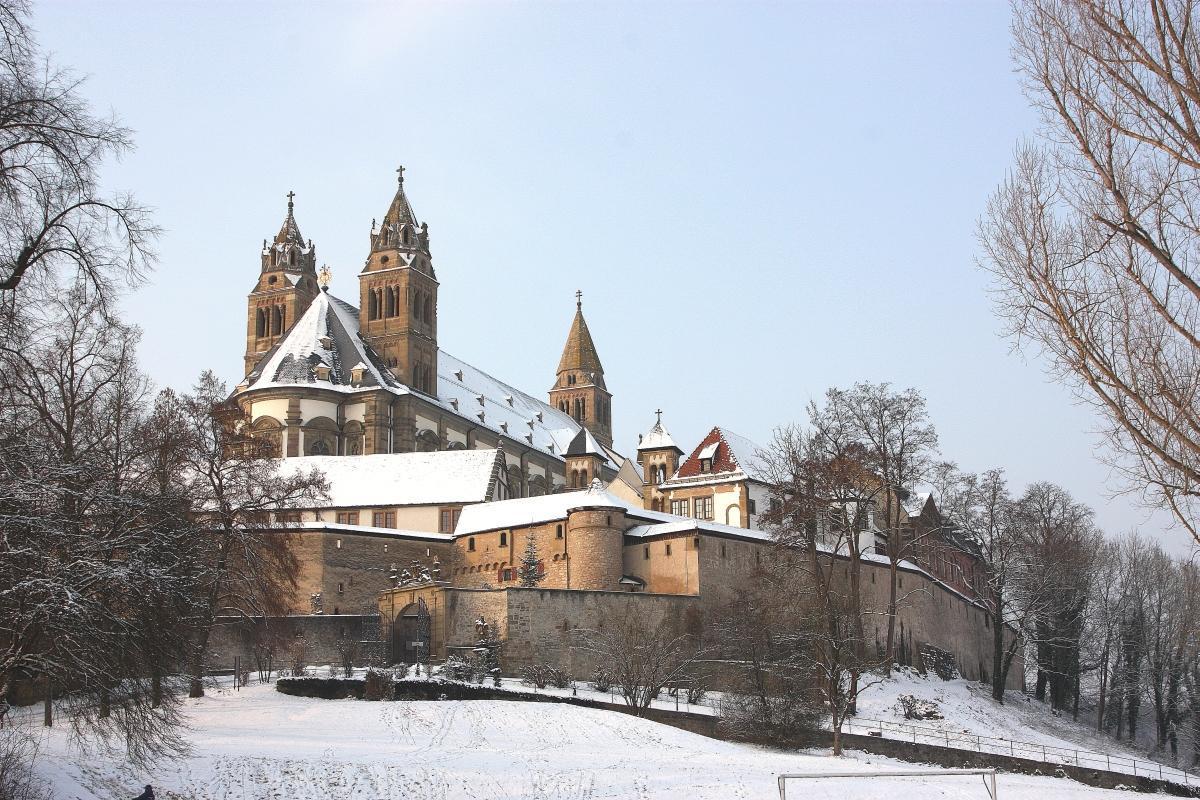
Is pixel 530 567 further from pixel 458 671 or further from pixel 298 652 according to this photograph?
pixel 298 652

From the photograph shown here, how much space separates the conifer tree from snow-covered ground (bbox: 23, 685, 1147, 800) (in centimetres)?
1352

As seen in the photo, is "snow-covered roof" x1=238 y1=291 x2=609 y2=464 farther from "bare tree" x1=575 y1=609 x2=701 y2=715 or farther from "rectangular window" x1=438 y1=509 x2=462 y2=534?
"bare tree" x1=575 y1=609 x2=701 y2=715

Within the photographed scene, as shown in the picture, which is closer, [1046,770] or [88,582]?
[88,582]

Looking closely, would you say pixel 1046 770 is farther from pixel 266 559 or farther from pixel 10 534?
pixel 10 534

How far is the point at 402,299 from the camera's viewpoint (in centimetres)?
9869

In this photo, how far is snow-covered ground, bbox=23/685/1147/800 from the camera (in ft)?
85.7

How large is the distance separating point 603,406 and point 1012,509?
78.8 metres

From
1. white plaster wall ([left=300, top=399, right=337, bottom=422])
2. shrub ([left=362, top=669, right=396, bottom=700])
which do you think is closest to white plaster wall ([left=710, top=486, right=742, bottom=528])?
white plaster wall ([left=300, top=399, right=337, bottom=422])

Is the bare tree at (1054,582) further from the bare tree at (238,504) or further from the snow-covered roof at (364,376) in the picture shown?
the snow-covered roof at (364,376)

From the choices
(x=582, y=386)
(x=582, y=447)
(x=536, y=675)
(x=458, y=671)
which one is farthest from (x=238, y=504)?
(x=582, y=386)

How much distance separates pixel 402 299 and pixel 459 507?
35954 mm

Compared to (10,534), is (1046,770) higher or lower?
lower

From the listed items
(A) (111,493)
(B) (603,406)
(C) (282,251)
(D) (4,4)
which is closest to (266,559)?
(A) (111,493)

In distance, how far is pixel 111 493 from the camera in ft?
58.1
